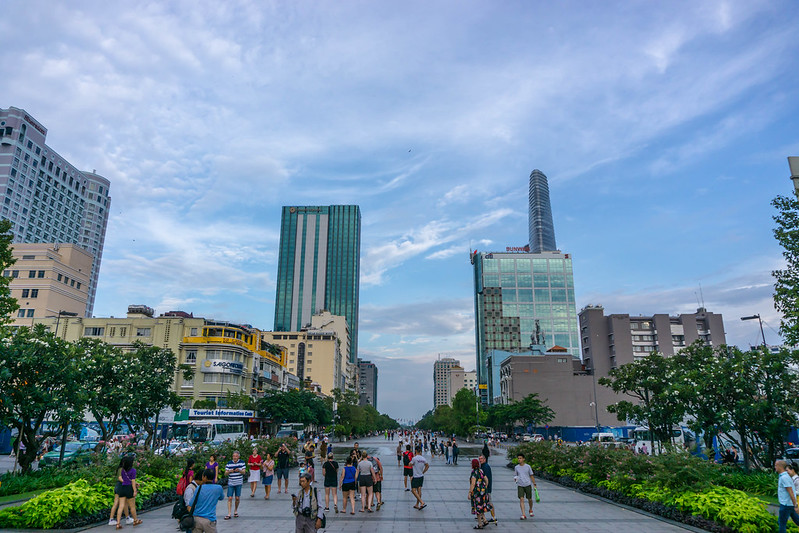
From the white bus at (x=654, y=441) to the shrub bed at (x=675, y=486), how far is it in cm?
135

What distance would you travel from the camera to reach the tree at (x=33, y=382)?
1947cm

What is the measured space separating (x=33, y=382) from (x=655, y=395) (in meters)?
35.9

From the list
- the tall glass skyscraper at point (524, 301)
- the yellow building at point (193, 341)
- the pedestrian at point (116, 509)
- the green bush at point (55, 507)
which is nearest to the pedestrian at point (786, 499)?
the pedestrian at point (116, 509)

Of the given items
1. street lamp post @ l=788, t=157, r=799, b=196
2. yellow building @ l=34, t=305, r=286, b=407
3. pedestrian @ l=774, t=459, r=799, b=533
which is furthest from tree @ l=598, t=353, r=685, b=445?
yellow building @ l=34, t=305, r=286, b=407

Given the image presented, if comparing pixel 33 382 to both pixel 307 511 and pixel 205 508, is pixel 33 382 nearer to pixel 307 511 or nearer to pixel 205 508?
pixel 205 508

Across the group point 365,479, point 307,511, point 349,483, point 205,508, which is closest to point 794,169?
point 365,479

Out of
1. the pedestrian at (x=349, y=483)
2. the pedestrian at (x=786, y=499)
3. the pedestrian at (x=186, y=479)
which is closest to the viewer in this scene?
the pedestrian at (x=786, y=499)

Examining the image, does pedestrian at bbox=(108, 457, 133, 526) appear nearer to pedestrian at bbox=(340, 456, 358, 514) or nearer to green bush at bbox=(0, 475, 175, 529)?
green bush at bbox=(0, 475, 175, 529)

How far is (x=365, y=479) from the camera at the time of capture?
1584 cm

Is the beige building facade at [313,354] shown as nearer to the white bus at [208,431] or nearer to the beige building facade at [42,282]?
the beige building facade at [42,282]

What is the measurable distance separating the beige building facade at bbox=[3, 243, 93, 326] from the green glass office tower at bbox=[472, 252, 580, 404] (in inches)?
4730

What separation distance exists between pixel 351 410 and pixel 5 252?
77.5 meters

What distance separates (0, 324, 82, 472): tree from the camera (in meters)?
19.5

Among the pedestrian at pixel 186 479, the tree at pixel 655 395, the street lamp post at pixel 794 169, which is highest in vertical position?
the street lamp post at pixel 794 169
